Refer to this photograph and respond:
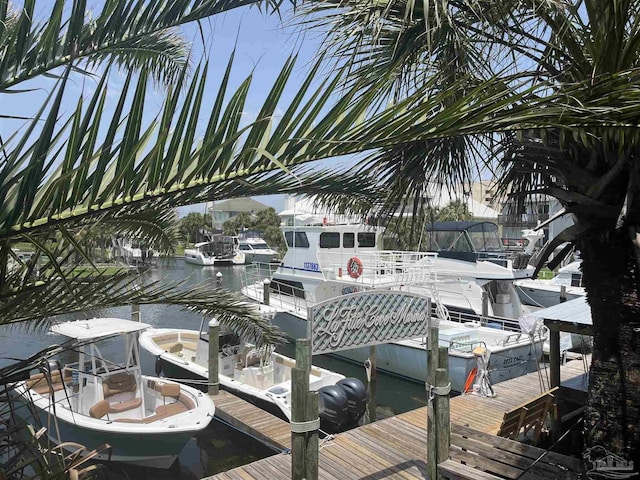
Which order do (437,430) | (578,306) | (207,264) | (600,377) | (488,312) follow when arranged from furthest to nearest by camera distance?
(207,264), (488,312), (578,306), (437,430), (600,377)

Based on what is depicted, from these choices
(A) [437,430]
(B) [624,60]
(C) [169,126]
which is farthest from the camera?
(A) [437,430]

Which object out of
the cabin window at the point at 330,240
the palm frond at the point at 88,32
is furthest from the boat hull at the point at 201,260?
the palm frond at the point at 88,32

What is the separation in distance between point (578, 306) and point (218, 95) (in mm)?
6535

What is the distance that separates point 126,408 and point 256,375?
3.12 metres

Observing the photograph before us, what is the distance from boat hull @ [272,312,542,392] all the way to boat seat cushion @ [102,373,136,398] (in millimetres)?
3760

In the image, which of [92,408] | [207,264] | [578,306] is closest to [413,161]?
[578,306]

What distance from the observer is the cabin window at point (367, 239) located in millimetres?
17484

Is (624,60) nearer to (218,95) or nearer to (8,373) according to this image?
(218,95)

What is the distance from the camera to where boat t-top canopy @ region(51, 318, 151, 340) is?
8.18 m

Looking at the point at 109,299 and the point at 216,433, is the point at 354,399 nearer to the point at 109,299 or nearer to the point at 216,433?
the point at 216,433

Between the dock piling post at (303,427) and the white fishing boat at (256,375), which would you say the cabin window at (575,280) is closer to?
the white fishing boat at (256,375)

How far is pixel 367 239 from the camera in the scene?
697 inches

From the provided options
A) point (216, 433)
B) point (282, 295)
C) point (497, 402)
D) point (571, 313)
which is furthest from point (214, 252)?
point (571, 313)

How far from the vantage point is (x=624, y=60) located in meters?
2.70
